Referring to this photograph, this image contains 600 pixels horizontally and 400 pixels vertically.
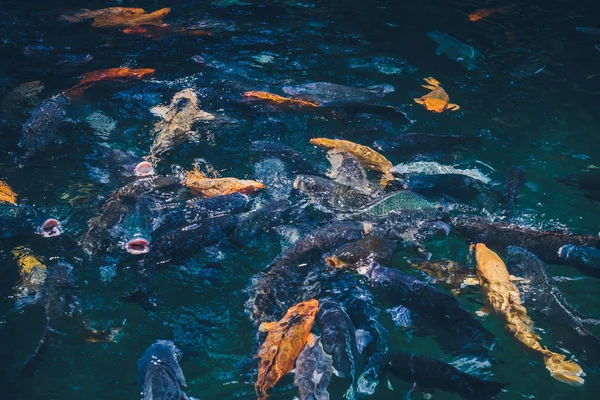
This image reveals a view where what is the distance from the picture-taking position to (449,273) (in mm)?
3785

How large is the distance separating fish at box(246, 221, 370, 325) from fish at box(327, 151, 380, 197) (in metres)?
0.55

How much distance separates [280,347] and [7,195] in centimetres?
300

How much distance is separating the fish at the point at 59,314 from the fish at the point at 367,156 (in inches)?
104

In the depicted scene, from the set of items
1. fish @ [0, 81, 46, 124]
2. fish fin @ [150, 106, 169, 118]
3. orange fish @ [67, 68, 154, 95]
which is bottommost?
fish @ [0, 81, 46, 124]

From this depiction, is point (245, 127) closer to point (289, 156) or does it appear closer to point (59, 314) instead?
point (289, 156)

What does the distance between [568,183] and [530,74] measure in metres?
2.66

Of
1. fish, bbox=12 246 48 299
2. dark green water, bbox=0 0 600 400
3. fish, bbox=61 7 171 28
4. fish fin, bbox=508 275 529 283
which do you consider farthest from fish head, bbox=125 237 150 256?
fish, bbox=61 7 171 28

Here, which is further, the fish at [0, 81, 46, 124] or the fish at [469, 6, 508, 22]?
the fish at [469, 6, 508, 22]

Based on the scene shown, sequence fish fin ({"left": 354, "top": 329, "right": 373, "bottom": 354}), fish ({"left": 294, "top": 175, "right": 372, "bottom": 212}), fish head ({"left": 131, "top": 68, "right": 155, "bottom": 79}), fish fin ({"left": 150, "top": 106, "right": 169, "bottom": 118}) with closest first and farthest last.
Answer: fish fin ({"left": 354, "top": 329, "right": 373, "bottom": 354}) < fish ({"left": 294, "top": 175, "right": 372, "bottom": 212}) < fish fin ({"left": 150, "top": 106, "right": 169, "bottom": 118}) < fish head ({"left": 131, "top": 68, "right": 155, "bottom": 79})

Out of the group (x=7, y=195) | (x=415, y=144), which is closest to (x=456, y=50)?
(x=415, y=144)

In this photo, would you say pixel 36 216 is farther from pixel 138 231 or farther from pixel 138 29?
pixel 138 29

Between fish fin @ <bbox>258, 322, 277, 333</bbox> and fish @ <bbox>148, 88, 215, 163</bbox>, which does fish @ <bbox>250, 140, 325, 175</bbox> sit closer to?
fish @ <bbox>148, 88, 215, 163</bbox>

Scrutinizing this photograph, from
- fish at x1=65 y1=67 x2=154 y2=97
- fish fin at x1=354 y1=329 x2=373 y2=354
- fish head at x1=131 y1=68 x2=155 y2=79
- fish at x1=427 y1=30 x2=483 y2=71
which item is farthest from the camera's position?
fish at x1=427 y1=30 x2=483 y2=71

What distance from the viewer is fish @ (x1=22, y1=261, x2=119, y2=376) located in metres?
3.24
